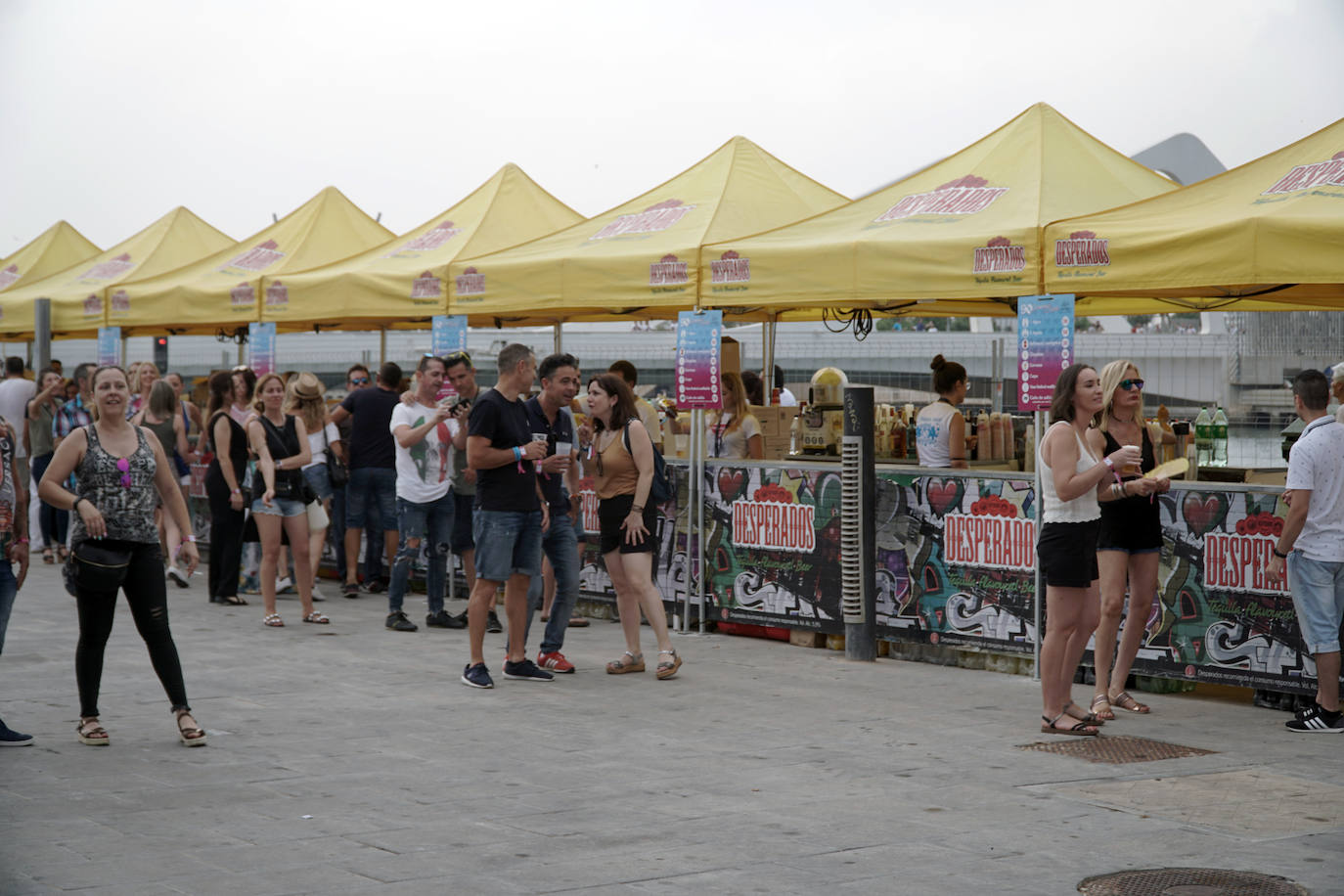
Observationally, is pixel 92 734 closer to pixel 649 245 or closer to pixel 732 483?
pixel 732 483

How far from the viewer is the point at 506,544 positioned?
8.36m

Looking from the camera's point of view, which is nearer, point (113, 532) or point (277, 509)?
point (113, 532)

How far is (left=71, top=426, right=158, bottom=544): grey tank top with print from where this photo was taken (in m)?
6.73

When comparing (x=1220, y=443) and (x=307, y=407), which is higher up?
(x=307, y=407)

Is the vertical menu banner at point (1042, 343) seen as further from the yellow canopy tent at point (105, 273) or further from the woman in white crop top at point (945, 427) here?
the yellow canopy tent at point (105, 273)

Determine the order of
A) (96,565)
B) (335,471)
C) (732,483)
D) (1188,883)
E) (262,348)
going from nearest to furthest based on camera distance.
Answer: (1188,883), (96,565), (732,483), (335,471), (262,348)

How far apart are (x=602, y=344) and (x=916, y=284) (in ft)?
71.8

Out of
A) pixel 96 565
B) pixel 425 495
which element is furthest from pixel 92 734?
pixel 425 495

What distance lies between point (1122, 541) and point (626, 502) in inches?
113

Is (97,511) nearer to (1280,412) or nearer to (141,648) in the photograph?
(141,648)

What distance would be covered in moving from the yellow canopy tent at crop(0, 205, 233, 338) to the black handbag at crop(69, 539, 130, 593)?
1044cm

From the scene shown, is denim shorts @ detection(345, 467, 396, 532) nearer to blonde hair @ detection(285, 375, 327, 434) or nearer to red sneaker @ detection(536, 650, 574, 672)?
blonde hair @ detection(285, 375, 327, 434)

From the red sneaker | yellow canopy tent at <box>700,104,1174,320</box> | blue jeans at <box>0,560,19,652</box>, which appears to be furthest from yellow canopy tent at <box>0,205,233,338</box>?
blue jeans at <box>0,560,19,652</box>

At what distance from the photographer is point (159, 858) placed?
4.97 m
